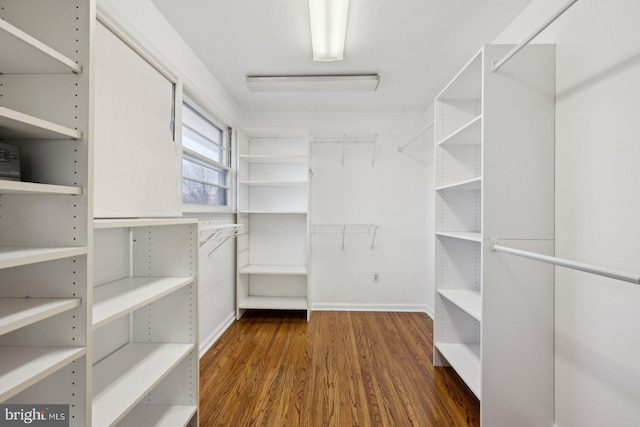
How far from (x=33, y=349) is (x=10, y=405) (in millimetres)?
170

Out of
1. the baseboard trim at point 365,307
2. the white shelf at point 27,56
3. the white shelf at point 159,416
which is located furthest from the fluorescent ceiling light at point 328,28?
the baseboard trim at point 365,307

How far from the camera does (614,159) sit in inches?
48.1

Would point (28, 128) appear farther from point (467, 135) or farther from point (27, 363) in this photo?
point (467, 135)

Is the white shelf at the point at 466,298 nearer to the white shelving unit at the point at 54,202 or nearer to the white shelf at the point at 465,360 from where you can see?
the white shelf at the point at 465,360

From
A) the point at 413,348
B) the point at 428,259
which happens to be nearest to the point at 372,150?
the point at 428,259

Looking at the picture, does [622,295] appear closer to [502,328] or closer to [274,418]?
[502,328]

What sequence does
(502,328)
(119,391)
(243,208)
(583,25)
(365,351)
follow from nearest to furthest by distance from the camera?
1. (119,391)
2. (583,25)
3. (502,328)
4. (365,351)
5. (243,208)

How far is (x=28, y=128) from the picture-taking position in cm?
79

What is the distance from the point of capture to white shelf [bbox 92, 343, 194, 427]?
1.07 m

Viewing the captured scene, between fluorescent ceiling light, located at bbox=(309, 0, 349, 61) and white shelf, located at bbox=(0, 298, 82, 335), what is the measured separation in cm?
181

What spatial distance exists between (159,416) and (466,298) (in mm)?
2005

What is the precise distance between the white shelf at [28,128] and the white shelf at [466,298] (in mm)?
2030

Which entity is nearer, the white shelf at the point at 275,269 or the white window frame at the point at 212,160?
the white window frame at the point at 212,160

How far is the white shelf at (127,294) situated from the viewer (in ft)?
3.39
